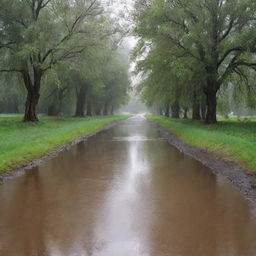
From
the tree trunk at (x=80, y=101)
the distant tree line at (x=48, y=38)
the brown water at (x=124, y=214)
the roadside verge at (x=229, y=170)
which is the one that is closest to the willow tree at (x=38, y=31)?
the distant tree line at (x=48, y=38)

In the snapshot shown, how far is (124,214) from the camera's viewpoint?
5.57 m

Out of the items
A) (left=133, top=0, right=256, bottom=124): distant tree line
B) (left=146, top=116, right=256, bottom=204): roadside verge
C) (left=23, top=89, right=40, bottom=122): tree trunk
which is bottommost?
(left=146, top=116, right=256, bottom=204): roadside verge

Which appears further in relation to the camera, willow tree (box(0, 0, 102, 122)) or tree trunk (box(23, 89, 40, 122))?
tree trunk (box(23, 89, 40, 122))

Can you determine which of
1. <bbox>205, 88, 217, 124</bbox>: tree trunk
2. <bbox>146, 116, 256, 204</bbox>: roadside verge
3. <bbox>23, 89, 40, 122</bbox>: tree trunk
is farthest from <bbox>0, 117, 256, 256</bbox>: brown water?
<bbox>23, 89, 40, 122</bbox>: tree trunk

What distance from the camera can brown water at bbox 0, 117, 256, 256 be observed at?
430 cm

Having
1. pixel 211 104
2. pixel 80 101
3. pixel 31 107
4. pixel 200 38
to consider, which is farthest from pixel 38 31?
pixel 80 101

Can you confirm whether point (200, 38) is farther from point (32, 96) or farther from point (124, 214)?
point (124, 214)

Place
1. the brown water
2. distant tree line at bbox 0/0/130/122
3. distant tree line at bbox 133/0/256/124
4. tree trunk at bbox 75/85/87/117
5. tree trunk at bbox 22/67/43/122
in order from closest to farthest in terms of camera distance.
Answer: the brown water → distant tree line at bbox 133/0/256/124 → distant tree line at bbox 0/0/130/122 → tree trunk at bbox 22/67/43/122 → tree trunk at bbox 75/85/87/117

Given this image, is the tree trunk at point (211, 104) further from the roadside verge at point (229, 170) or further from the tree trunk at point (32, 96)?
the tree trunk at point (32, 96)

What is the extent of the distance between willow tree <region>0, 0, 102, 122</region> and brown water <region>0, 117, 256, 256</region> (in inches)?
645

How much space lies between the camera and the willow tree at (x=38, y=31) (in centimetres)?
2369

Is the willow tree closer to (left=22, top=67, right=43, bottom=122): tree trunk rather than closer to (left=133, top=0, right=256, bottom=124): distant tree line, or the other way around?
(left=22, top=67, right=43, bottom=122): tree trunk

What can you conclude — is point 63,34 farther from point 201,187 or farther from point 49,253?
point 49,253

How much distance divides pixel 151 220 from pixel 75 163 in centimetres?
590
